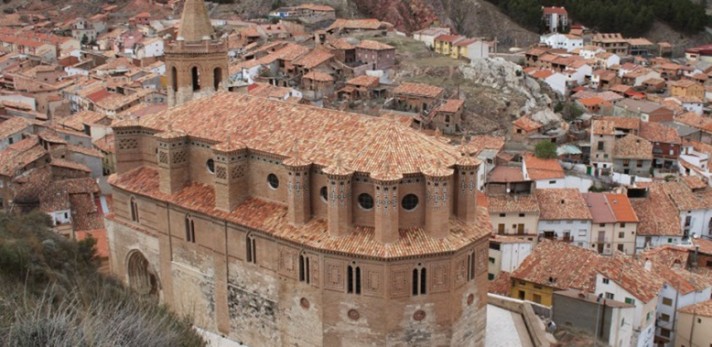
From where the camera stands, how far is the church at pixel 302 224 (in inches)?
906

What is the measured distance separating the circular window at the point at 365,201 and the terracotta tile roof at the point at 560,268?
1186 centimetres

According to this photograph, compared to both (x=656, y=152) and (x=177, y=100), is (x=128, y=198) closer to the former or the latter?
(x=177, y=100)

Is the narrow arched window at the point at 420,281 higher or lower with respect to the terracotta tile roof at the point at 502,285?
higher

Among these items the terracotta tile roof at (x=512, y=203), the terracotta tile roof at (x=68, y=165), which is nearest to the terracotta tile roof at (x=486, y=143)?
the terracotta tile roof at (x=512, y=203)

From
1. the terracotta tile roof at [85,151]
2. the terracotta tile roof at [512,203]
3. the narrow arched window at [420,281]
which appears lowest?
the terracotta tile roof at [512,203]

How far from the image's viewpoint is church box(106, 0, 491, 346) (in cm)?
2302

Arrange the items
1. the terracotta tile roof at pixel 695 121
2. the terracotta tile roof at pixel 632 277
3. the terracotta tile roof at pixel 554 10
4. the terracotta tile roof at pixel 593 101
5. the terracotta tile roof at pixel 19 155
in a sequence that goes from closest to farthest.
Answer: the terracotta tile roof at pixel 632 277 < the terracotta tile roof at pixel 19 155 < the terracotta tile roof at pixel 695 121 < the terracotta tile roof at pixel 593 101 < the terracotta tile roof at pixel 554 10

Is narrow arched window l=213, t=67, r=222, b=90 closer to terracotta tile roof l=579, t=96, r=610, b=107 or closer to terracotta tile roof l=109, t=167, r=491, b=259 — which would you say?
terracotta tile roof l=109, t=167, r=491, b=259

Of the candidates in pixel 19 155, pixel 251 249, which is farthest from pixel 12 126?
pixel 251 249

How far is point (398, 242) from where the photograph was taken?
75.3 ft

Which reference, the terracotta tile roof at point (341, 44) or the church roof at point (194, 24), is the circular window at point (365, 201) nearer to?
the church roof at point (194, 24)

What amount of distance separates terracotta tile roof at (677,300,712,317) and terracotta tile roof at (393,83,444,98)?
32440mm

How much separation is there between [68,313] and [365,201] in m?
11.4

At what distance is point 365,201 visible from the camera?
77.7ft
